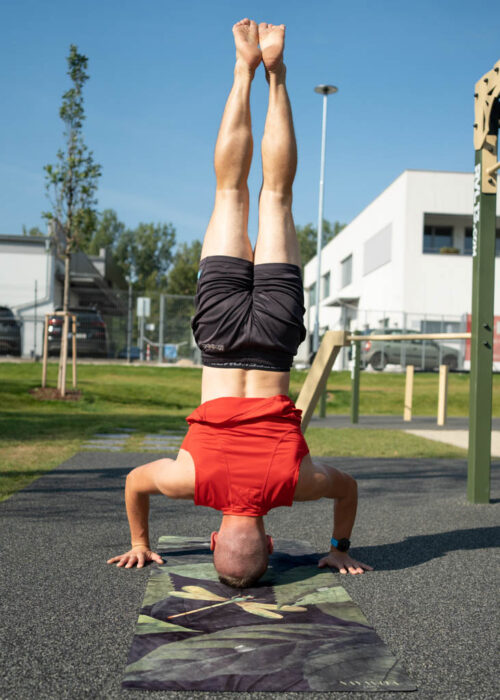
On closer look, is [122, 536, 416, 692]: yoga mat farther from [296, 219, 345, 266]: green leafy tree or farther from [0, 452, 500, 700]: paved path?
[296, 219, 345, 266]: green leafy tree

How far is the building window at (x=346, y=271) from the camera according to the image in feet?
123

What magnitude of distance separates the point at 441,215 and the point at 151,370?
54.9 ft

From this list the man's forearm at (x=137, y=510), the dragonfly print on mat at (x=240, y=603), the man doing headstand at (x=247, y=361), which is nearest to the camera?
the dragonfly print on mat at (x=240, y=603)

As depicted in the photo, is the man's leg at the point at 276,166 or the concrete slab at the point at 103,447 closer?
the man's leg at the point at 276,166

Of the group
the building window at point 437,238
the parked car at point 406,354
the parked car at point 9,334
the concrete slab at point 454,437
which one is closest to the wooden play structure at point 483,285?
the concrete slab at point 454,437

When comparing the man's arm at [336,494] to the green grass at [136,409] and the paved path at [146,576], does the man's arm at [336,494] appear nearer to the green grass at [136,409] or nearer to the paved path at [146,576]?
the paved path at [146,576]

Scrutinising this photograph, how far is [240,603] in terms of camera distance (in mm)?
2629

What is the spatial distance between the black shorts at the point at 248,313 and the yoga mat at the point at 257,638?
0.98 meters

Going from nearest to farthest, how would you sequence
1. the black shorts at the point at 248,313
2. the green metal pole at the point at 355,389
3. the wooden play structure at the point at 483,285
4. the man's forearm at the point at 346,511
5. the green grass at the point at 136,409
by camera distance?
the black shorts at the point at 248,313 < the man's forearm at the point at 346,511 < the wooden play structure at the point at 483,285 < the green grass at the point at 136,409 < the green metal pole at the point at 355,389

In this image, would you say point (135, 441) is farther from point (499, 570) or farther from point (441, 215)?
point (441, 215)

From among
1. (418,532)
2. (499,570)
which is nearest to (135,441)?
(418,532)

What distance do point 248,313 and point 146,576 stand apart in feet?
4.34

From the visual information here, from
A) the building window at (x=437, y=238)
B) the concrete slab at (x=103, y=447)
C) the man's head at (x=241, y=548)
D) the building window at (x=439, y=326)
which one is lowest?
the concrete slab at (x=103, y=447)

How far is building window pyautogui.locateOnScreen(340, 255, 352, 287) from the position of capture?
3744cm
